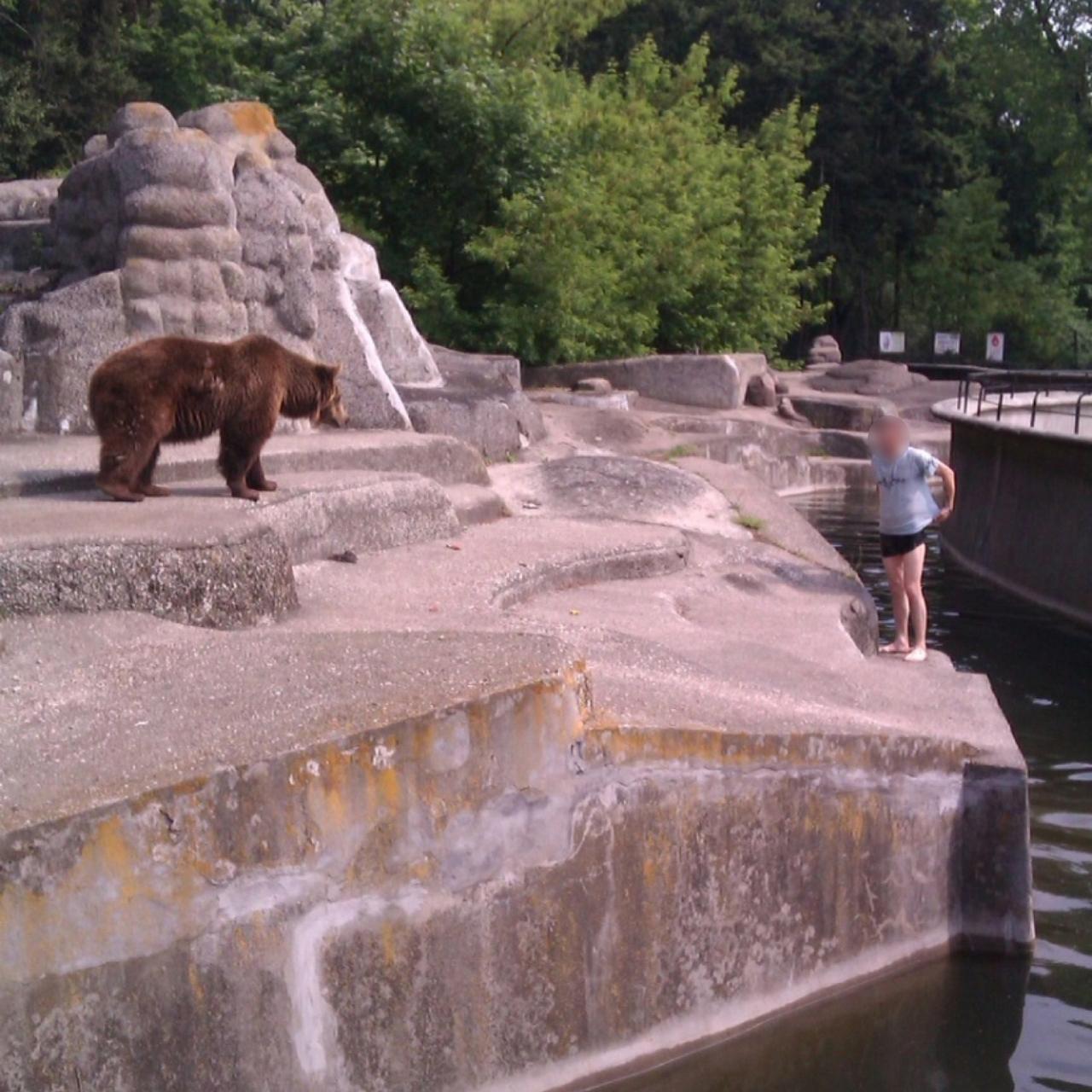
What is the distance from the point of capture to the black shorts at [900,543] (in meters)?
8.88

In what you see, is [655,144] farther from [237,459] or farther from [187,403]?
[187,403]

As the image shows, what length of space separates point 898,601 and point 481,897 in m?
4.66

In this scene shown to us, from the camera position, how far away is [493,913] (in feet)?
16.2

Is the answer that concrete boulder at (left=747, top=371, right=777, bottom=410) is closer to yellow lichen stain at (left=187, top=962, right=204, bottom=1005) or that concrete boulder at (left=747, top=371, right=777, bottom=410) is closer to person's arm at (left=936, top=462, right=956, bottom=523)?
person's arm at (left=936, top=462, right=956, bottom=523)

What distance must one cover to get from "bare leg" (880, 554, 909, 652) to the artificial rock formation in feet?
13.9

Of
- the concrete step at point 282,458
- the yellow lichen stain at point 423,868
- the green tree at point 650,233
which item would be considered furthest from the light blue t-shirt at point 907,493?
the green tree at point 650,233

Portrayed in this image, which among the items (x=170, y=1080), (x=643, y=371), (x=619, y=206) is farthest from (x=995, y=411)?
(x=170, y=1080)

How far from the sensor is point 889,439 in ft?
29.1

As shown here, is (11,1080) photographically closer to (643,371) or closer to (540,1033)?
(540,1033)

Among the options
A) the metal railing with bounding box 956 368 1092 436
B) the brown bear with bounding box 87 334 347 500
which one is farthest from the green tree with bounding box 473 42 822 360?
the brown bear with bounding box 87 334 347 500

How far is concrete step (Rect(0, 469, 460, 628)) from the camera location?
19.2 feet

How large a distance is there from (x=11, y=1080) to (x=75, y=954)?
0.34m

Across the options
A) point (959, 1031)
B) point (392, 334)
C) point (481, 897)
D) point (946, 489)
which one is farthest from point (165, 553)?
point (392, 334)

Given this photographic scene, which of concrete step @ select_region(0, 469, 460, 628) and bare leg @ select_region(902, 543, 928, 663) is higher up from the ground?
concrete step @ select_region(0, 469, 460, 628)
